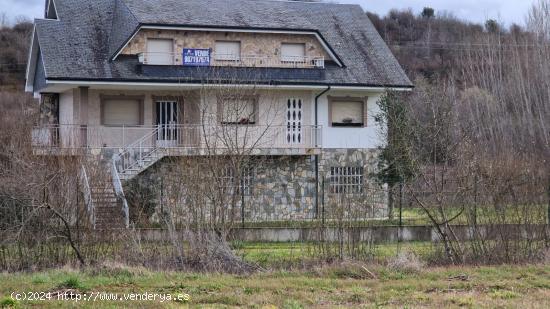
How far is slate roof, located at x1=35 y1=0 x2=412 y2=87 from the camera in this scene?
29797 millimetres

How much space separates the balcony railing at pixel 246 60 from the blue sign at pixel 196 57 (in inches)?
7.7

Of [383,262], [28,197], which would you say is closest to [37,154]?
[28,197]

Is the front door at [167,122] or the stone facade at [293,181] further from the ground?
the front door at [167,122]

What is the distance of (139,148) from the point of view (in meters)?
28.6

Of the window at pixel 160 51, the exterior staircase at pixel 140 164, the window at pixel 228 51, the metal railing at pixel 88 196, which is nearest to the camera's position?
the metal railing at pixel 88 196

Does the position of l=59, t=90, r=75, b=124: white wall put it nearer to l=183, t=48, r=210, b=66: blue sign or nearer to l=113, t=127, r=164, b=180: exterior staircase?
l=113, t=127, r=164, b=180: exterior staircase

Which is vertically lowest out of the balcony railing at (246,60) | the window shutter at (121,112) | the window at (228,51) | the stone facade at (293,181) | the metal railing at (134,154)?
the stone facade at (293,181)

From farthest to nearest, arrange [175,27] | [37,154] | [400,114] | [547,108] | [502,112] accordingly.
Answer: [502,112], [547,108], [175,27], [400,114], [37,154]

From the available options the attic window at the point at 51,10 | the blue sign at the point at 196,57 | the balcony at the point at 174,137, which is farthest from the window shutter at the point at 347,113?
the attic window at the point at 51,10

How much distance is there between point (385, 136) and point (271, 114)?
14.8 feet

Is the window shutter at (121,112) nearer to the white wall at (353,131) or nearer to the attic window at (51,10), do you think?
the attic window at (51,10)

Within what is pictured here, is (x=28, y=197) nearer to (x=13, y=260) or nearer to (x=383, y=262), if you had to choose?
(x=13, y=260)

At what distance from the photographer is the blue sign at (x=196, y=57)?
30781 millimetres

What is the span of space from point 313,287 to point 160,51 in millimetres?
18992
